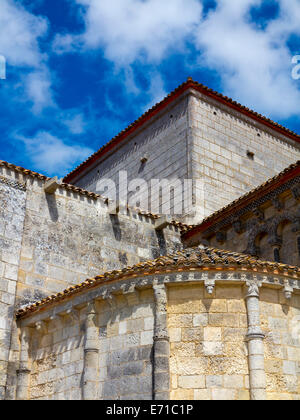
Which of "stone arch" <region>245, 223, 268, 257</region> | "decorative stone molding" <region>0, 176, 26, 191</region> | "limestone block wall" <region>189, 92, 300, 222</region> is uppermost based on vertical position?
"limestone block wall" <region>189, 92, 300, 222</region>

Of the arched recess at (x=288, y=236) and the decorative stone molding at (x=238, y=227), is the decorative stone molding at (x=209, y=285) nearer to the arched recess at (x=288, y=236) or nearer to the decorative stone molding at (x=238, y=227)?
the arched recess at (x=288, y=236)

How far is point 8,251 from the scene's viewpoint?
500 inches

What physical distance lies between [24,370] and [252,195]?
22.2 feet

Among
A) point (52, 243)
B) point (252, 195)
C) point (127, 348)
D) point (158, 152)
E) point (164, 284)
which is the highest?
point (158, 152)

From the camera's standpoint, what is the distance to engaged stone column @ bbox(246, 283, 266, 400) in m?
8.88

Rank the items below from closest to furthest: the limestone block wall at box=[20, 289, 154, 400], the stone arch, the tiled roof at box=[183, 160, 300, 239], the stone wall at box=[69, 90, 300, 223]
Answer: the limestone block wall at box=[20, 289, 154, 400] → the tiled roof at box=[183, 160, 300, 239] → the stone arch → the stone wall at box=[69, 90, 300, 223]

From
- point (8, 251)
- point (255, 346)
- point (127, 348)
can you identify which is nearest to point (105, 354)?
point (127, 348)

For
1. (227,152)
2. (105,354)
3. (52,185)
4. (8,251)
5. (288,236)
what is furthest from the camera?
(227,152)

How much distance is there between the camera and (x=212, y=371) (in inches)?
357

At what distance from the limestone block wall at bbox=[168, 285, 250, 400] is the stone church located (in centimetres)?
2

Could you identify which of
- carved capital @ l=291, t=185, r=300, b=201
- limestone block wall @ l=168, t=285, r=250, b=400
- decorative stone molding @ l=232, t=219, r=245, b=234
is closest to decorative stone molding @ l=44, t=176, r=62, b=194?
decorative stone molding @ l=232, t=219, r=245, b=234

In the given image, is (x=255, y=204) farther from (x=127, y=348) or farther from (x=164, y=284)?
(x=127, y=348)

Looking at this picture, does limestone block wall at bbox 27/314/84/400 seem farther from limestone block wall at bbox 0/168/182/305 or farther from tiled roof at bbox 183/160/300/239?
tiled roof at bbox 183/160/300/239
